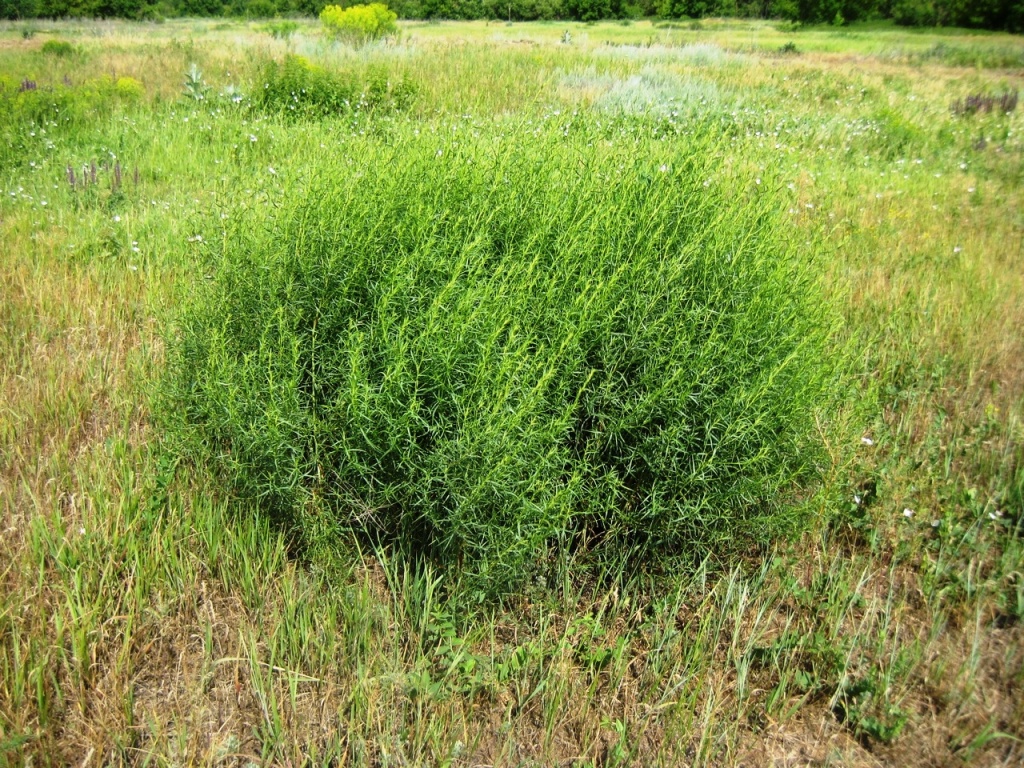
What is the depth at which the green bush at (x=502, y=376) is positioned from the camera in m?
2.06

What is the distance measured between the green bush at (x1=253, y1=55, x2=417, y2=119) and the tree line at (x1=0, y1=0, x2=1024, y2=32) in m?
29.9

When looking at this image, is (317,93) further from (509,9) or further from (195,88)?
(509,9)

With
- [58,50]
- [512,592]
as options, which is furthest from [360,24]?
[512,592]

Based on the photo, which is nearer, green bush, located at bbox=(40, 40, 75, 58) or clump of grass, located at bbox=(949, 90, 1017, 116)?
clump of grass, located at bbox=(949, 90, 1017, 116)

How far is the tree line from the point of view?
37.8 m

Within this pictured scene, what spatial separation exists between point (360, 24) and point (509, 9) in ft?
120

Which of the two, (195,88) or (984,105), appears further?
(984,105)

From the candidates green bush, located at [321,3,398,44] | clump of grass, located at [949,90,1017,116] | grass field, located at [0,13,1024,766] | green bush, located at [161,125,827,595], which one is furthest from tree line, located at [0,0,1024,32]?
green bush, located at [161,125,827,595]

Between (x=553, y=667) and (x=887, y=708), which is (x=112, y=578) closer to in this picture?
(x=553, y=667)

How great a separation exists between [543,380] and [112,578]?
146 centimetres

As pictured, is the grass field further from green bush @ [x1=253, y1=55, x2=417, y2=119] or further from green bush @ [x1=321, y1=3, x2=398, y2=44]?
green bush @ [x1=321, y1=3, x2=398, y2=44]

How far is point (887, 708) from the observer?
1.99 meters

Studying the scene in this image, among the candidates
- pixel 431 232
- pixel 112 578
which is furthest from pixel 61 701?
pixel 431 232

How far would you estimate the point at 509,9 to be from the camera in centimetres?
4928
